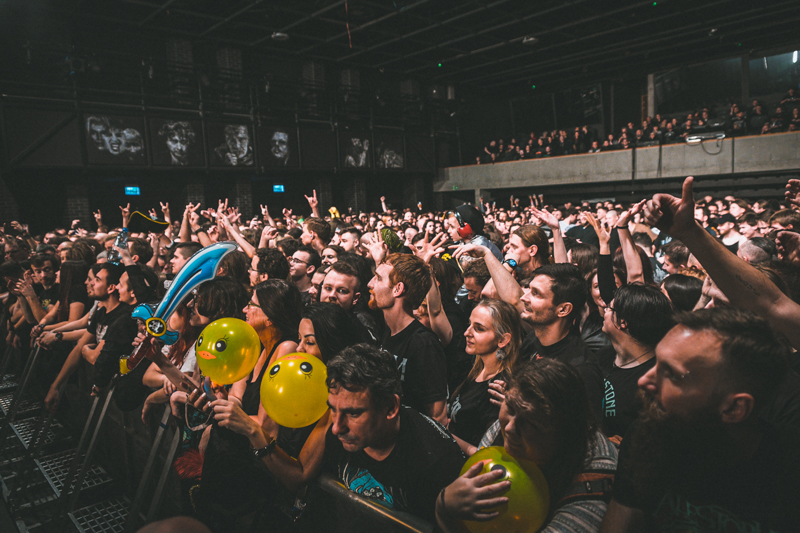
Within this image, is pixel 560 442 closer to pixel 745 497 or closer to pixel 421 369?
pixel 745 497

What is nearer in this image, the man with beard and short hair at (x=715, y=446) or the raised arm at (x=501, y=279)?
the man with beard and short hair at (x=715, y=446)

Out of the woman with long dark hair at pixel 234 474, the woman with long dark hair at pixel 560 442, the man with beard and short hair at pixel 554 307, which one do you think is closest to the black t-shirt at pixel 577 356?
the man with beard and short hair at pixel 554 307

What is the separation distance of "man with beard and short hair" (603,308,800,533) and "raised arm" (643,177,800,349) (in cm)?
40

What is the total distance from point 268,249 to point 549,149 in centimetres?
1670

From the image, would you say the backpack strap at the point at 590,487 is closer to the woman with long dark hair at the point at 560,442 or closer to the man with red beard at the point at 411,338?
the woman with long dark hair at the point at 560,442

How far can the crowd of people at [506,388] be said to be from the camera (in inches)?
45.0

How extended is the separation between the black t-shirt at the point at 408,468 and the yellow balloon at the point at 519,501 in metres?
0.34

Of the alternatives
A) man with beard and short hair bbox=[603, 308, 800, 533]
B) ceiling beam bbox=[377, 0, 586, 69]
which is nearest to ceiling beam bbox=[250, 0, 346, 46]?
ceiling beam bbox=[377, 0, 586, 69]

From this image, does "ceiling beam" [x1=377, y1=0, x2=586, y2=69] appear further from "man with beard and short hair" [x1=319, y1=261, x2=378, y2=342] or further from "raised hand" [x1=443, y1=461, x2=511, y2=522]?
"raised hand" [x1=443, y1=461, x2=511, y2=522]

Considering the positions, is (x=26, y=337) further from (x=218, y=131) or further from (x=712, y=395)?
(x=218, y=131)

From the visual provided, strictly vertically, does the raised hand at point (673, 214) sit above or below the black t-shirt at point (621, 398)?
above

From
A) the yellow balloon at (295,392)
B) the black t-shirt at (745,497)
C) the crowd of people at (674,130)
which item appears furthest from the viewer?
the crowd of people at (674,130)

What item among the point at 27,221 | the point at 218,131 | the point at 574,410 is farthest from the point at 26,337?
the point at 218,131

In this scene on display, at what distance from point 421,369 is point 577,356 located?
2.46ft
